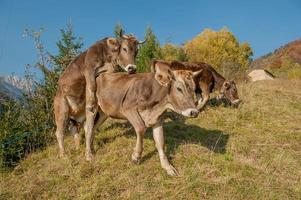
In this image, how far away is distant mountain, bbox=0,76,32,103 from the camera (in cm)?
1199

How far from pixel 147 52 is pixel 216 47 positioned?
2451cm

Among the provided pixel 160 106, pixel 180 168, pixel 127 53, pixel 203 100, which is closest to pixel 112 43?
pixel 127 53

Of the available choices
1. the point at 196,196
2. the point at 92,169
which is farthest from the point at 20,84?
the point at 196,196

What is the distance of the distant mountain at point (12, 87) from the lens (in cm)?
1199

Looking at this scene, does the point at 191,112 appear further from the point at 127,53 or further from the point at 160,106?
the point at 127,53

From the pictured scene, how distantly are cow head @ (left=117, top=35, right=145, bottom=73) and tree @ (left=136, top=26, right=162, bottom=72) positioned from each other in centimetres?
849

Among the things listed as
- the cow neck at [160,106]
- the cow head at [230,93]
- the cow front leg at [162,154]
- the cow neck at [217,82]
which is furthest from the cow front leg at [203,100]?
the cow neck at [160,106]

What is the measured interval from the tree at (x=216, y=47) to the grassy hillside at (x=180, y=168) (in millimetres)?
27686

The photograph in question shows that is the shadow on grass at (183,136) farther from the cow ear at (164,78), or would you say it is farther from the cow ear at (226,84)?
the cow ear at (226,84)

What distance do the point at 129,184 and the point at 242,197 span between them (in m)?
2.04

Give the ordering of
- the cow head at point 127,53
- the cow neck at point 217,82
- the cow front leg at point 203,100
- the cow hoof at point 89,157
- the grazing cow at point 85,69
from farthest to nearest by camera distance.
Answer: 1. the cow neck at point 217,82
2. the cow front leg at point 203,100
3. the cow head at point 127,53
4. the grazing cow at point 85,69
5. the cow hoof at point 89,157

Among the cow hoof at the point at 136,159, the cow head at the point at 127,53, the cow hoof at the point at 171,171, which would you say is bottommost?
the cow hoof at the point at 171,171

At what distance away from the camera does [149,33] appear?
2152 cm

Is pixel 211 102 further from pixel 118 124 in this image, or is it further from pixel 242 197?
pixel 242 197
